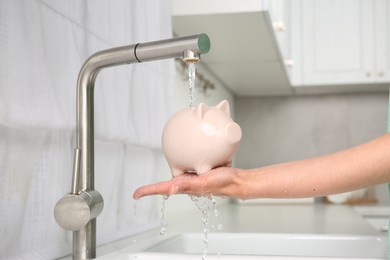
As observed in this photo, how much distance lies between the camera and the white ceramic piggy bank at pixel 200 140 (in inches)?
28.0

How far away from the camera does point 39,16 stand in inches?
36.0

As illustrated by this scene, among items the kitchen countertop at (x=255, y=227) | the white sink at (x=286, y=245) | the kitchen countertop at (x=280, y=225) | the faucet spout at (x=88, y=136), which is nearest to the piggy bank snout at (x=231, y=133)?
the faucet spout at (x=88, y=136)

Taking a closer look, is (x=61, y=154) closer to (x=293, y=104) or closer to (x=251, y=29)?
(x=251, y=29)

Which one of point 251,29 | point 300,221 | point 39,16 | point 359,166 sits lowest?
point 300,221

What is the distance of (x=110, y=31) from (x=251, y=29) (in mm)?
769

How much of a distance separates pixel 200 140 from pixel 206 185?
59mm

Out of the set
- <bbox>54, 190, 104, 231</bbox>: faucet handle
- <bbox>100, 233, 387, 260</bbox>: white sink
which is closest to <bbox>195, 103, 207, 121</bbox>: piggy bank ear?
<bbox>54, 190, 104, 231</bbox>: faucet handle

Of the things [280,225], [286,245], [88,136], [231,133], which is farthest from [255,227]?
[231,133]

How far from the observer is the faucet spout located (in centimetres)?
81

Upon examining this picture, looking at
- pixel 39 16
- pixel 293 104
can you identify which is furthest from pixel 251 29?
pixel 293 104

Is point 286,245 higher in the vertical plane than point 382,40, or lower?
lower

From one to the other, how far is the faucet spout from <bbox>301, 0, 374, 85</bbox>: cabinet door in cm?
240

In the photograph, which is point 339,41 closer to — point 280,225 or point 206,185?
point 280,225

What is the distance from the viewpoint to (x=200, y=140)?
2.33 feet
